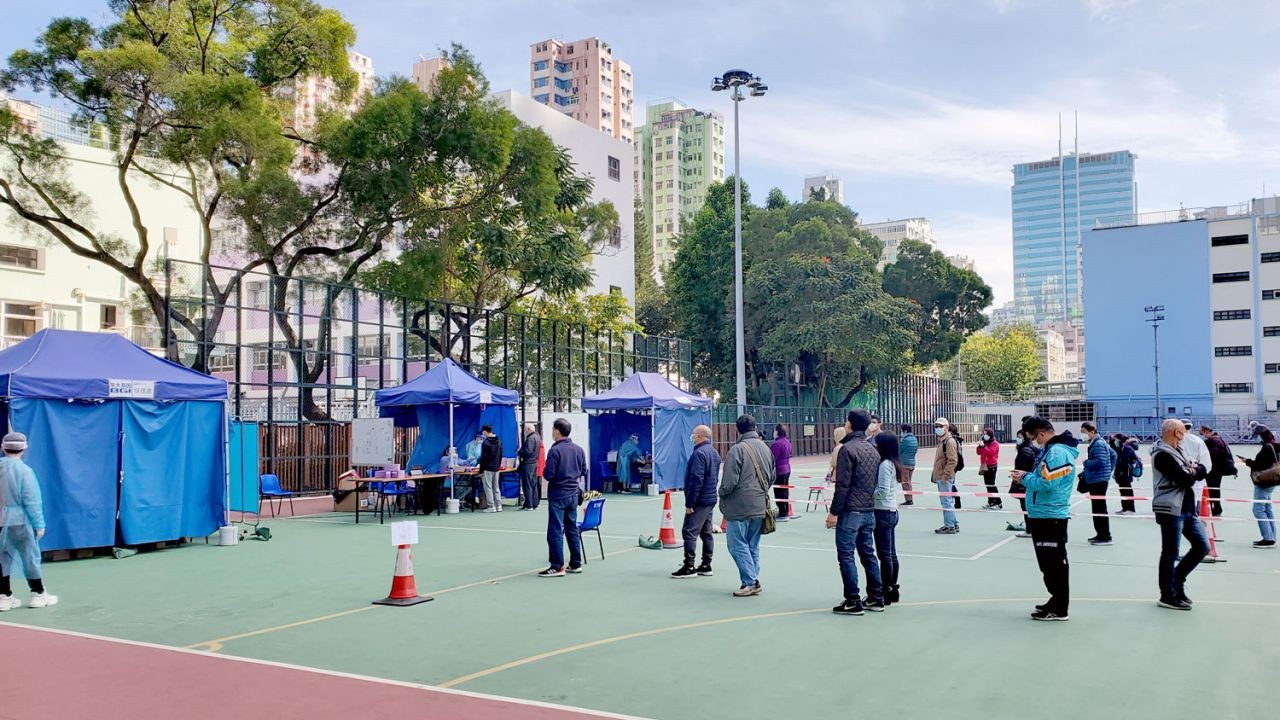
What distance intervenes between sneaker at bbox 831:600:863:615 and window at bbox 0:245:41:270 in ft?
133

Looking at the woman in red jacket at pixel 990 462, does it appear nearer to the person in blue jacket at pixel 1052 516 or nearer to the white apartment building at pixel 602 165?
the person in blue jacket at pixel 1052 516

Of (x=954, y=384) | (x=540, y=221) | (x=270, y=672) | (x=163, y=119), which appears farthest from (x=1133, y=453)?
(x=954, y=384)

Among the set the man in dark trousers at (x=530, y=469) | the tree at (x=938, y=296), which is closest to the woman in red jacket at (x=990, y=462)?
the man in dark trousers at (x=530, y=469)

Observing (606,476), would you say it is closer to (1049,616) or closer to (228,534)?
(228,534)

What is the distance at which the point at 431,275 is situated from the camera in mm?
28109

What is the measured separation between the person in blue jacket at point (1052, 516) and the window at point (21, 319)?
40.4 metres

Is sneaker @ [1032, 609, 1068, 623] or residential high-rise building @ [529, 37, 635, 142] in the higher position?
residential high-rise building @ [529, 37, 635, 142]

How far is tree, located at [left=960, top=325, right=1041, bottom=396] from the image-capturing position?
10756 cm

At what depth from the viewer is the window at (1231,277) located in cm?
6881

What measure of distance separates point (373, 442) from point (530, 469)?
3076mm

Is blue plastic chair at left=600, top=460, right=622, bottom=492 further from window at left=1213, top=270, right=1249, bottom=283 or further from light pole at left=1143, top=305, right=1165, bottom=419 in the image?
window at left=1213, top=270, right=1249, bottom=283

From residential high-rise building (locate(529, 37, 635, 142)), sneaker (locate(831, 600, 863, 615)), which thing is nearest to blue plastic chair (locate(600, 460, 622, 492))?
sneaker (locate(831, 600, 863, 615))

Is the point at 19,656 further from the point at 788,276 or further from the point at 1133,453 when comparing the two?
the point at 788,276

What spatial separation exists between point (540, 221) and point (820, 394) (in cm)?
2891
